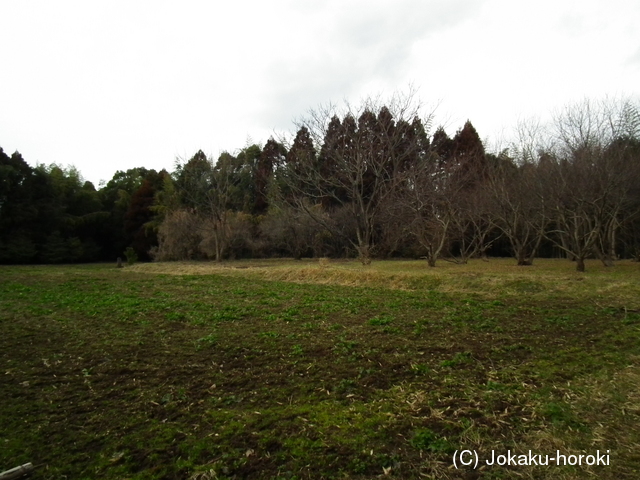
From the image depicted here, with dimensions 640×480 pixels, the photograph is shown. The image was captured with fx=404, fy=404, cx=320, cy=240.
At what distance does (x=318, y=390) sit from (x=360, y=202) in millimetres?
17270

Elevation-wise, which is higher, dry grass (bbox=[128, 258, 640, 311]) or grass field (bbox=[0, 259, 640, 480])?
dry grass (bbox=[128, 258, 640, 311])

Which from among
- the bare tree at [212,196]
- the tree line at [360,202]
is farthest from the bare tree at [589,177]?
the bare tree at [212,196]

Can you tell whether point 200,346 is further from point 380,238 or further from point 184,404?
point 380,238

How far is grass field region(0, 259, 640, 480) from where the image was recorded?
9.39 feet

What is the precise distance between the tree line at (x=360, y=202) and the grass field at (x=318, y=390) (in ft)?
30.5

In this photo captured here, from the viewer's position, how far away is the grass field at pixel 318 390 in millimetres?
2863

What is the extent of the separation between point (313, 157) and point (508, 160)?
11.1 meters

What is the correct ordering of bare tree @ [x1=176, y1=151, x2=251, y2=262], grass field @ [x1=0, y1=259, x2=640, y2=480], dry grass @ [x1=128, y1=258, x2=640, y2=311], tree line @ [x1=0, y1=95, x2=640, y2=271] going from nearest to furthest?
1. grass field @ [x1=0, y1=259, x2=640, y2=480]
2. dry grass @ [x1=128, y1=258, x2=640, y2=311]
3. tree line @ [x1=0, y1=95, x2=640, y2=271]
4. bare tree @ [x1=176, y1=151, x2=251, y2=262]

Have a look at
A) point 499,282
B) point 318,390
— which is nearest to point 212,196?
point 499,282

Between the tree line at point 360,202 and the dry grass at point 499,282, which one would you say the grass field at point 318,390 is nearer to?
the dry grass at point 499,282

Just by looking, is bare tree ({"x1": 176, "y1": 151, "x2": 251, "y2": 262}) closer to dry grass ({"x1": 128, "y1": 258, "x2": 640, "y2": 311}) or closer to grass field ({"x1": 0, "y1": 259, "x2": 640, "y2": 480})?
dry grass ({"x1": 128, "y1": 258, "x2": 640, "y2": 311})

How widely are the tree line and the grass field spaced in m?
9.31

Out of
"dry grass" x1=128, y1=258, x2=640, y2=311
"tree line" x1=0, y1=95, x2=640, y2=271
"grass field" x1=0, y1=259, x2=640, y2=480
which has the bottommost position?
"grass field" x1=0, y1=259, x2=640, y2=480

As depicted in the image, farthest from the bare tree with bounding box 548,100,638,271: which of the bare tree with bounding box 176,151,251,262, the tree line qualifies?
the bare tree with bounding box 176,151,251,262
